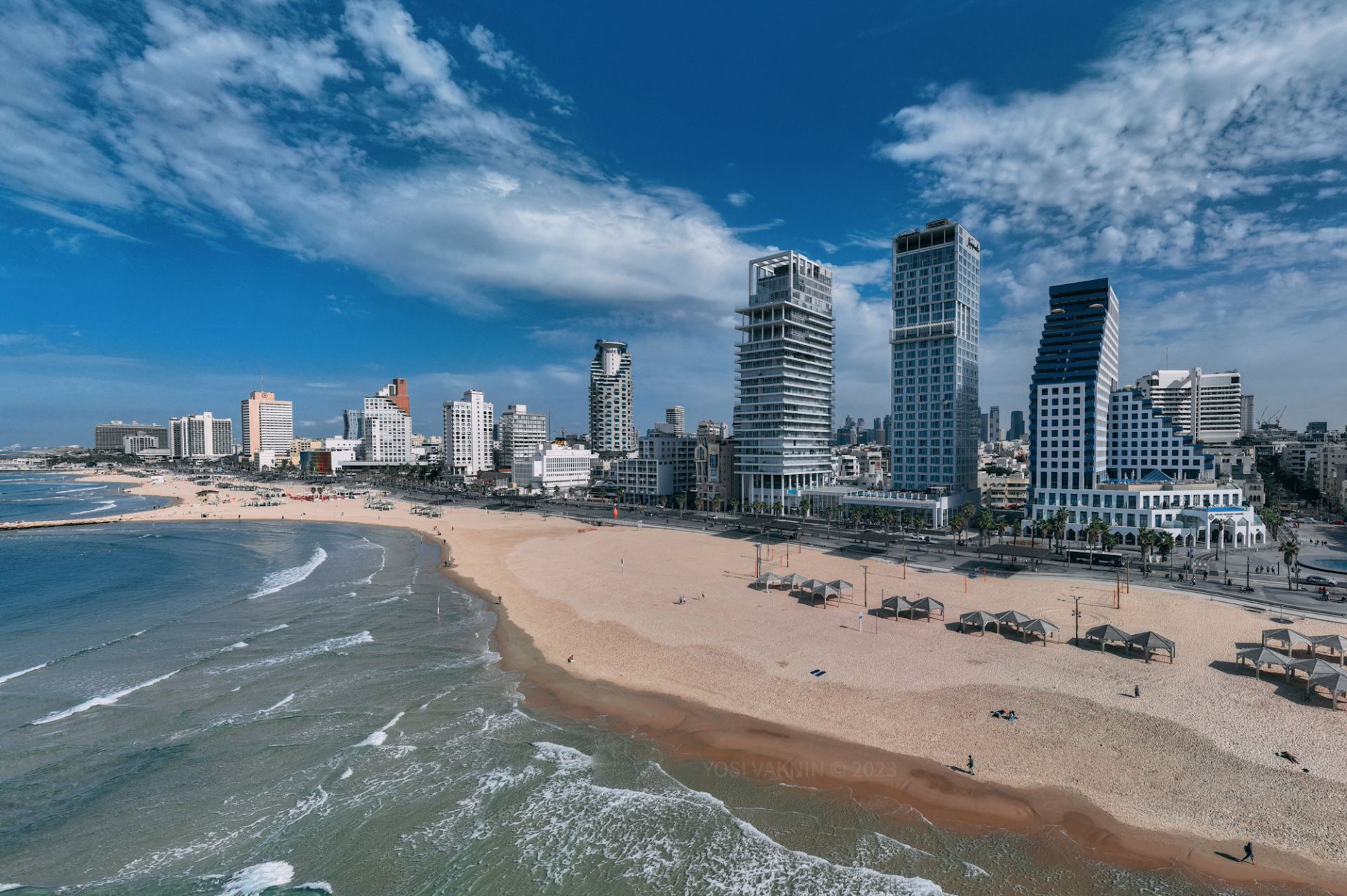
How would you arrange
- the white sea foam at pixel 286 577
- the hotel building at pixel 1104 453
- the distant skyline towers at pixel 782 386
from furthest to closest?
the distant skyline towers at pixel 782 386 < the hotel building at pixel 1104 453 < the white sea foam at pixel 286 577

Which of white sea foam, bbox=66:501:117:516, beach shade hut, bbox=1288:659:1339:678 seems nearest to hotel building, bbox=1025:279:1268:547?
beach shade hut, bbox=1288:659:1339:678

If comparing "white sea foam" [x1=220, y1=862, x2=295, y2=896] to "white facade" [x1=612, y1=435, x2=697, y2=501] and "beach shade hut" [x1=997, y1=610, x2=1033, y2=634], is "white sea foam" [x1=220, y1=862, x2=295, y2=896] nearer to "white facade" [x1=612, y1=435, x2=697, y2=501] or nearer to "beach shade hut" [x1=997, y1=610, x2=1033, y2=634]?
"beach shade hut" [x1=997, y1=610, x2=1033, y2=634]

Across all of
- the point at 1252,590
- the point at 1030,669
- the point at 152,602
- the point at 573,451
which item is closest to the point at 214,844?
the point at 1030,669

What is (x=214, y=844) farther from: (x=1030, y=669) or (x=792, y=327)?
(x=792, y=327)

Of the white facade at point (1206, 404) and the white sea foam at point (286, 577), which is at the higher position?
Result: the white facade at point (1206, 404)

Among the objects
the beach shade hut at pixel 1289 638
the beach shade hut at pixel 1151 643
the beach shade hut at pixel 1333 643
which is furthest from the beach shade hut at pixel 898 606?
the beach shade hut at pixel 1333 643

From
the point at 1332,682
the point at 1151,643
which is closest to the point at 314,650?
the point at 1151,643

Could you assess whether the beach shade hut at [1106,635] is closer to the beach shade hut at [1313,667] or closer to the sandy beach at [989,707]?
the sandy beach at [989,707]
